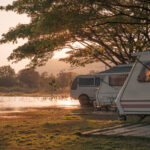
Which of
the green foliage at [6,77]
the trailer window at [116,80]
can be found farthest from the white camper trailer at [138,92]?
the green foliage at [6,77]

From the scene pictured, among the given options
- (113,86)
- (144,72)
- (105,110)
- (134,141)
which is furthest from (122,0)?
(134,141)

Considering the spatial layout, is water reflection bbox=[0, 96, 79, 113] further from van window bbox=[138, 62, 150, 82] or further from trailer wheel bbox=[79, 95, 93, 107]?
van window bbox=[138, 62, 150, 82]

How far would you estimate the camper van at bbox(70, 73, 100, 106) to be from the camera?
88.1 ft

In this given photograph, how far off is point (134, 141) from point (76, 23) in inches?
250

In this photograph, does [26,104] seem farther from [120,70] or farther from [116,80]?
[120,70]

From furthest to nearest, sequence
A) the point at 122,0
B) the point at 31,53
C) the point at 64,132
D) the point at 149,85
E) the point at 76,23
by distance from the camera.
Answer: the point at 31,53 → the point at 122,0 → the point at 76,23 → the point at 64,132 → the point at 149,85

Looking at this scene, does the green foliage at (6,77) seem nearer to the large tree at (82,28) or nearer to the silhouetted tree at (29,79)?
the silhouetted tree at (29,79)

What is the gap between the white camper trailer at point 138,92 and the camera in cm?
914

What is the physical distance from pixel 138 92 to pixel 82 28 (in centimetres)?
1049

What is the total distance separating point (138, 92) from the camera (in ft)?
30.5

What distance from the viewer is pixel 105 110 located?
765 inches

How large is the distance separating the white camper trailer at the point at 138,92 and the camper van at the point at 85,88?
1693 centimetres

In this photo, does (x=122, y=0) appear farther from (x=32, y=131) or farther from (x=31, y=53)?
(x=32, y=131)

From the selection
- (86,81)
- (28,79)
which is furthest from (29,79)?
(86,81)
